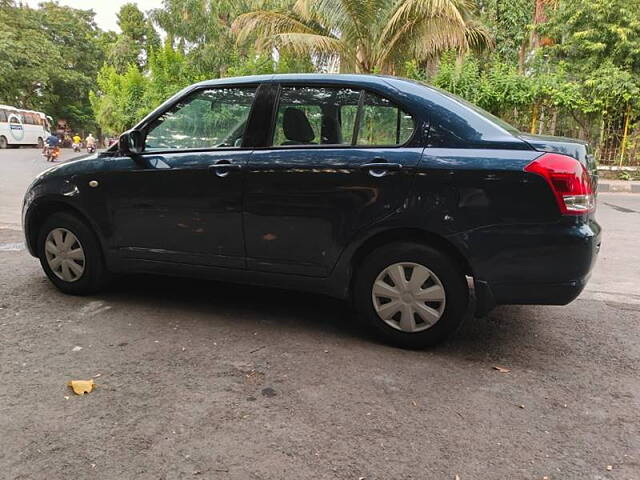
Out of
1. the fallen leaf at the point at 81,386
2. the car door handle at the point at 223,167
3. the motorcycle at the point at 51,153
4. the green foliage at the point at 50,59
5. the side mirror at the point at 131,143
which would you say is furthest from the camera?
the green foliage at the point at 50,59

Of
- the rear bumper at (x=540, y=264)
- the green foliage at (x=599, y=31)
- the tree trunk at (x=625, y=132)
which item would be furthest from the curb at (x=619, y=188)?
the rear bumper at (x=540, y=264)

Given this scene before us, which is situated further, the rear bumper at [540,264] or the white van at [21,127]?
the white van at [21,127]

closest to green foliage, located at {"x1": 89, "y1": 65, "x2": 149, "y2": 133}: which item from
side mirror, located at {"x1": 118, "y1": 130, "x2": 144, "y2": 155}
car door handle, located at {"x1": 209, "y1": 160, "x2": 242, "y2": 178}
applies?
side mirror, located at {"x1": 118, "y1": 130, "x2": 144, "y2": 155}

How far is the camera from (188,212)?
3.69m

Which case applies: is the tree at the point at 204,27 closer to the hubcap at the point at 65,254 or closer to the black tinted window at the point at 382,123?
the hubcap at the point at 65,254

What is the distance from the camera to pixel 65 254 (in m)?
4.14

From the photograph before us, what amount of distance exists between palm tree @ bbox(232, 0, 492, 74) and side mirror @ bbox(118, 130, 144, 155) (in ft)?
38.0

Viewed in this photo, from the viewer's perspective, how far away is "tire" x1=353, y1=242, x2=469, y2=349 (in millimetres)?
3111

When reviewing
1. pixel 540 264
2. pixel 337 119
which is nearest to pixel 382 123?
pixel 337 119

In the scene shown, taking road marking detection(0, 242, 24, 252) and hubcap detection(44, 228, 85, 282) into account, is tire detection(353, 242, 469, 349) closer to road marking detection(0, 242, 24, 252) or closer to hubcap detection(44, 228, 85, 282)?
hubcap detection(44, 228, 85, 282)

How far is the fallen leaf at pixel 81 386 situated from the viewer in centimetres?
269

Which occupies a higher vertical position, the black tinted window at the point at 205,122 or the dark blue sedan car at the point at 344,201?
the black tinted window at the point at 205,122

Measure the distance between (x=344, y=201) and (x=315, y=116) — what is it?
653mm

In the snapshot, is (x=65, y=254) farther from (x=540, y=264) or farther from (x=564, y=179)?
(x=564, y=179)
